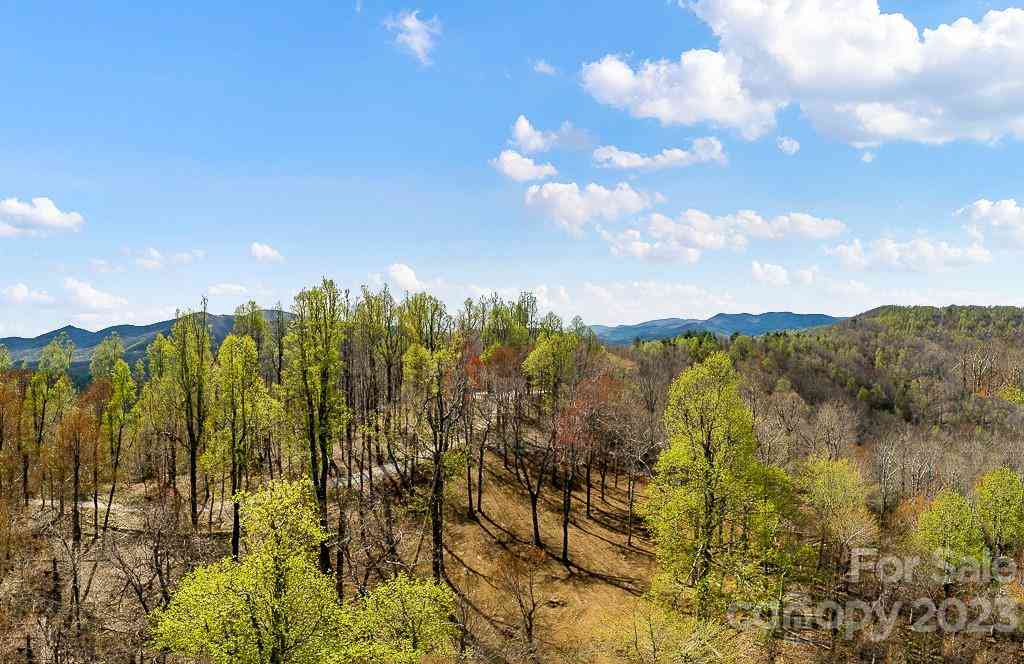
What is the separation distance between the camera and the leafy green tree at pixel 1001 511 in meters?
39.9

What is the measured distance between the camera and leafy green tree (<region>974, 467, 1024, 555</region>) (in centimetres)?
3994

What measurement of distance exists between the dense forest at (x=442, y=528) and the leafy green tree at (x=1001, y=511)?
14cm

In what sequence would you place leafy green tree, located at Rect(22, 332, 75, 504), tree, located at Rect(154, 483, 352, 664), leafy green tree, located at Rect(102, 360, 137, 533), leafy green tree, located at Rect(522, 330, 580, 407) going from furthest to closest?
leafy green tree, located at Rect(522, 330, 580, 407) < leafy green tree, located at Rect(22, 332, 75, 504) < leafy green tree, located at Rect(102, 360, 137, 533) < tree, located at Rect(154, 483, 352, 664)

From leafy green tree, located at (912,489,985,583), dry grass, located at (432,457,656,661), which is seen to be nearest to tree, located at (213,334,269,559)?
dry grass, located at (432,457,656,661)

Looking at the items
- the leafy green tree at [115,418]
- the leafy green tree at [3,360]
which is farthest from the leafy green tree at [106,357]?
the leafy green tree at [115,418]

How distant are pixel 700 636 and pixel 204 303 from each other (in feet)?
122

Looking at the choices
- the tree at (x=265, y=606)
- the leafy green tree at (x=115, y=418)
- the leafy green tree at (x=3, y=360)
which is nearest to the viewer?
the tree at (x=265, y=606)

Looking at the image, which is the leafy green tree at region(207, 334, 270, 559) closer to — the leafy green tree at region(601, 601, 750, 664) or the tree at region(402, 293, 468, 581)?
the tree at region(402, 293, 468, 581)

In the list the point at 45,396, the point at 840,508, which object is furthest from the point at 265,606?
the point at 840,508

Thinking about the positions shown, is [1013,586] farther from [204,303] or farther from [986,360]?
[986,360]

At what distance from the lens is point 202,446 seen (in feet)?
148

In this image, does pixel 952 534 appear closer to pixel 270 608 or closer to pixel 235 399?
pixel 270 608

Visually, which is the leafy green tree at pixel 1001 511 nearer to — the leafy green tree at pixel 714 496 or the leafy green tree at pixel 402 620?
the leafy green tree at pixel 714 496

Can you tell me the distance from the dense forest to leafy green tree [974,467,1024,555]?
144 mm
